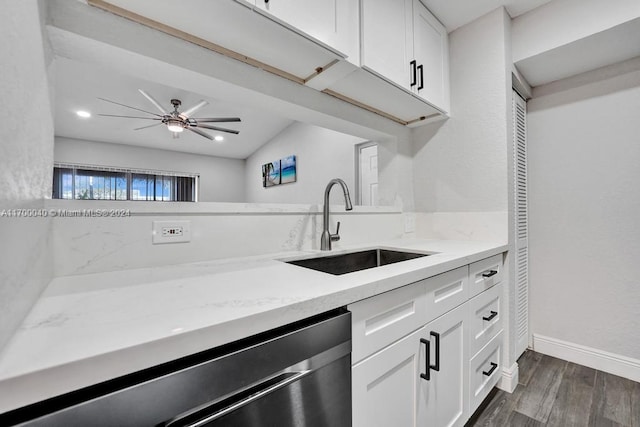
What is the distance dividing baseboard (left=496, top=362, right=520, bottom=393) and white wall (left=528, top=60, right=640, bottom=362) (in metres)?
0.63

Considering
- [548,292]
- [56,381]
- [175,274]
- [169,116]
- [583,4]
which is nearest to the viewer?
[56,381]

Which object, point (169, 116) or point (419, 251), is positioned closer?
point (419, 251)

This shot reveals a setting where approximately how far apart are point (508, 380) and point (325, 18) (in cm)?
217

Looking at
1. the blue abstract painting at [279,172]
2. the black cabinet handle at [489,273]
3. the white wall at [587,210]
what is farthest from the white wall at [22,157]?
the blue abstract painting at [279,172]

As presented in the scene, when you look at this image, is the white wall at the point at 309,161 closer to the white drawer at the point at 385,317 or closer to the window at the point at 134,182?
the window at the point at 134,182

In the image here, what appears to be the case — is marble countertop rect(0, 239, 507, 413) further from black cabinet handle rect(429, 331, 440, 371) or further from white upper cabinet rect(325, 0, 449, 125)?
white upper cabinet rect(325, 0, 449, 125)

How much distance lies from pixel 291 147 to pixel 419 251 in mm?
3176

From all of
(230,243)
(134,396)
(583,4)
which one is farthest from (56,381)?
(583,4)

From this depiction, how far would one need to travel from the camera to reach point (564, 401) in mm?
1480

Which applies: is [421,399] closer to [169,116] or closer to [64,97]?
[169,116]

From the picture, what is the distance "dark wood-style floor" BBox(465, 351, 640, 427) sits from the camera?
1.35 metres

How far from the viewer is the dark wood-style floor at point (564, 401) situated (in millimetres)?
1346

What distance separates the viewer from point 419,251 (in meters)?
1.40

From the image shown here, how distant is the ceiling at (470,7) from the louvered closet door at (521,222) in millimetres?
494
